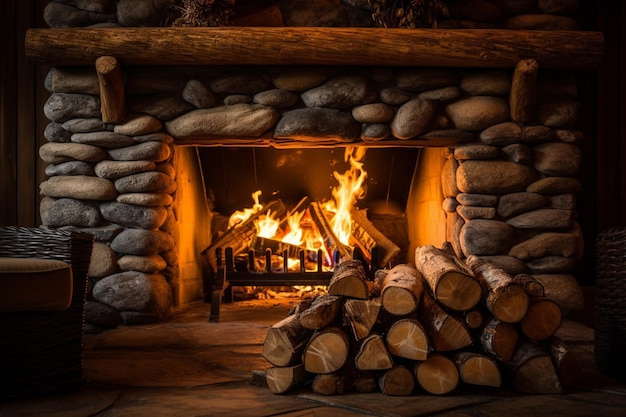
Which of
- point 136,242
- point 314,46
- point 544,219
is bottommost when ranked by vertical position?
point 136,242

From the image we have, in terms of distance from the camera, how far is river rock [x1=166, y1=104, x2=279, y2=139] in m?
3.88

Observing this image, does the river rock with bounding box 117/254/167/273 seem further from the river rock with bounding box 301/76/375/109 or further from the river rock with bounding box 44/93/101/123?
the river rock with bounding box 301/76/375/109

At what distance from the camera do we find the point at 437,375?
2.32m

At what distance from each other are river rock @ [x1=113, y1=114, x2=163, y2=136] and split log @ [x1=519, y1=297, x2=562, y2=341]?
248cm

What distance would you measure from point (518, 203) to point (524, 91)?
0.66 m

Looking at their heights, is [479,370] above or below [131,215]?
below

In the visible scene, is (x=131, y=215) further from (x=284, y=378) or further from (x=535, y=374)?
(x=535, y=374)

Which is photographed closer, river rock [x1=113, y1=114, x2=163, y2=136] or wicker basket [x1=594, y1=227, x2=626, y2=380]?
wicker basket [x1=594, y1=227, x2=626, y2=380]

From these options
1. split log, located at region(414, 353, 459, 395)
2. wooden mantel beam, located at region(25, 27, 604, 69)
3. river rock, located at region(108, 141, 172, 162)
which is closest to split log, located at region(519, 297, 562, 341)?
split log, located at region(414, 353, 459, 395)

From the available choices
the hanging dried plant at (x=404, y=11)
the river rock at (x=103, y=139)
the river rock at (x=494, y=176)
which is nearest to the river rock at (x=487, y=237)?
the river rock at (x=494, y=176)

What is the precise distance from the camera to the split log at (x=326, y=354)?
7.71ft

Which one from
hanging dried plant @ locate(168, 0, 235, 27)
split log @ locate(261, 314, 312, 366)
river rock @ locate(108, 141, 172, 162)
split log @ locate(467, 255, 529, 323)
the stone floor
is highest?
hanging dried plant @ locate(168, 0, 235, 27)

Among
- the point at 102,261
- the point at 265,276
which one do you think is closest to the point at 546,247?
the point at 265,276

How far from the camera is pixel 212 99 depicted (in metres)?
3.91
